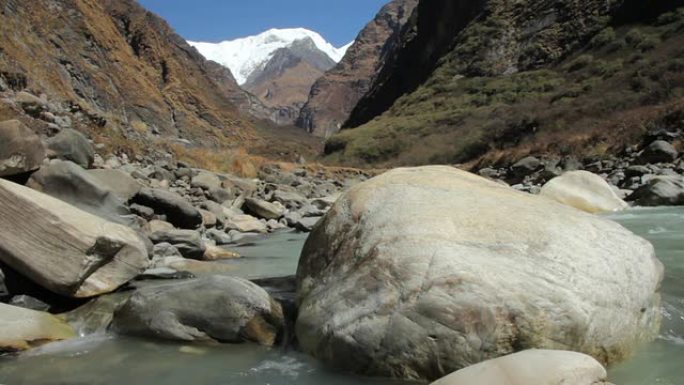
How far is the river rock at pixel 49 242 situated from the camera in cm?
485

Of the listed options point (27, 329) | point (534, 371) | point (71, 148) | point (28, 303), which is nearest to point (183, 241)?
point (28, 303)

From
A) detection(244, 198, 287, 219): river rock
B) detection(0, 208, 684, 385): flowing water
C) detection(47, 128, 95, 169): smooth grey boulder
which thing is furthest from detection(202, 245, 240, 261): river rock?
detection(244, 198, 287, 219): river rock

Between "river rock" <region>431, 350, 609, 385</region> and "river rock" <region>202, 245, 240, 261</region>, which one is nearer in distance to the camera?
"river rock" <region>431, 350, 609, 385</region>

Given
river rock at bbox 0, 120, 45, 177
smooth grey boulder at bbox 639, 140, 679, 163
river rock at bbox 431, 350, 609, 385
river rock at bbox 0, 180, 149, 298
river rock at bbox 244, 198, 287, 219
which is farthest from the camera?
smooth grey boulder at bbox 639, 140, 679, 163

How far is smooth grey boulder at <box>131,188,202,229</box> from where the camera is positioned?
32.1 feet

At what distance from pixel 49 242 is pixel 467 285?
3.28 meters

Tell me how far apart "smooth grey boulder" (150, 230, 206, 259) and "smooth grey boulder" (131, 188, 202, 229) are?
1716mm

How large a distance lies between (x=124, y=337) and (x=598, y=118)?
103 ft

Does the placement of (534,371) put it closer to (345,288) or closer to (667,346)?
(345,288)

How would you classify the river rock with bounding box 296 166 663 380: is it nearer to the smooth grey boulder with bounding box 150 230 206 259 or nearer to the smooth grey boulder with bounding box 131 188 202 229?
the smooth grey boulder with bounding box 150 230 206 259

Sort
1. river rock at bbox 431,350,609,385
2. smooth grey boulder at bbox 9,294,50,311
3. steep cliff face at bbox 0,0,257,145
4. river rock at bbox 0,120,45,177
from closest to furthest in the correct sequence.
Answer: river rock at bbox 431,350,609,385 < smooth grey boulder at bbox 9,294,50,311 < river rock at bbox 0,120,45,177 < steep cliff face at bbox 0,0,257,145

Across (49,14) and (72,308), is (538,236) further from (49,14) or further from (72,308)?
(49,14)

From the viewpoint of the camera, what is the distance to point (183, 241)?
320 inches

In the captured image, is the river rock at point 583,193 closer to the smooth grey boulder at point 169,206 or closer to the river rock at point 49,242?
the smooth grey boulder at point 169,206
